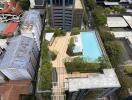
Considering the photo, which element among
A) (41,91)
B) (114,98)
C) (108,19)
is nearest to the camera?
(41,91)

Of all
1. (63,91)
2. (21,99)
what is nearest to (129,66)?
(63,91)

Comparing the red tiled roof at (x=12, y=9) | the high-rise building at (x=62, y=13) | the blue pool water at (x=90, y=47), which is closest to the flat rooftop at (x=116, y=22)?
the high-rise building at (x=62, y=13)

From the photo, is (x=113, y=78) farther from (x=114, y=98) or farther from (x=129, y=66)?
(x=129, y=66)

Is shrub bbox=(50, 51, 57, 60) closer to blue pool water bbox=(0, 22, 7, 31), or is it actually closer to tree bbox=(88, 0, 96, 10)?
blue pool water bbox=(0, 22, 7, 31)

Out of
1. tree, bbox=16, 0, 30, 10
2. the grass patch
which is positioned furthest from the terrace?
tree, bbox=16, 0, 30, 10

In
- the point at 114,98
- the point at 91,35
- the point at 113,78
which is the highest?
the point at 91,35

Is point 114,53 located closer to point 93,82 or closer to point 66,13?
point 93,82
